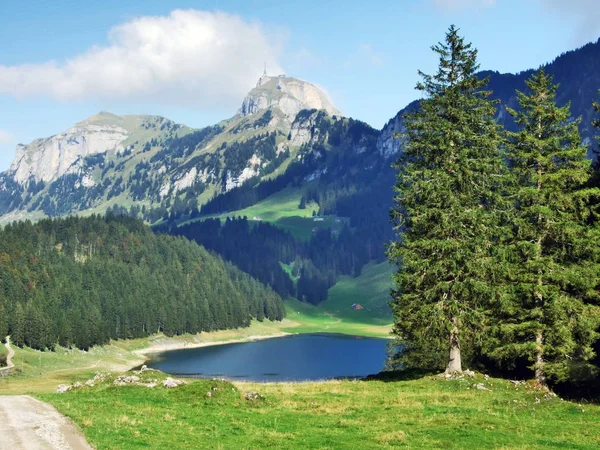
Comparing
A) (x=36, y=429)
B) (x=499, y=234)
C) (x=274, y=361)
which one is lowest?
(x=274, y=361)

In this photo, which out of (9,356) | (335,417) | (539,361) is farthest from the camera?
(9,356)

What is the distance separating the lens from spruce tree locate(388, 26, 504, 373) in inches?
1486

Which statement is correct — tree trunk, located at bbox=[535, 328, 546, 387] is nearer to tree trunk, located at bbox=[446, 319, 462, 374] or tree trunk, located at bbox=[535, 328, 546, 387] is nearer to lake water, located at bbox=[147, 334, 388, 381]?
Result: tree trunk, located at bbox=[446, 319, 462, 374]

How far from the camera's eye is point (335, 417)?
26.9 metres

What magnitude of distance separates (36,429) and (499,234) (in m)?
29.3

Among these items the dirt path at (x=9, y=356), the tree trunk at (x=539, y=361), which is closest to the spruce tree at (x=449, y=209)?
the tree trunk at (x=539, y=361)

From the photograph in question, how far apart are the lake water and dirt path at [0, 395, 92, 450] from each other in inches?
3950

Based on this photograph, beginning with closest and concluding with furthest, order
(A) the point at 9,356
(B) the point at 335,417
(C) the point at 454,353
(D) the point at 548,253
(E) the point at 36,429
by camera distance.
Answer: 1. (E) the point at 36,429
2. (B) the point at 335,417
3. (D) the point at 548,253
4. (C) the point at 454,353
5. (A) the point at 9,356

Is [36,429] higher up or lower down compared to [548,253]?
lower down

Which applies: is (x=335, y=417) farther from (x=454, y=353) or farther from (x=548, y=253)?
(x=548, y=253)

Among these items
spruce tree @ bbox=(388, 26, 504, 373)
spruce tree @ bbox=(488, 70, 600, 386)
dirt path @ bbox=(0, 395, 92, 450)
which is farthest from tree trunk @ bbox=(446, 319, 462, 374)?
dirt path @ bbox=(0, 395, 92, 450)

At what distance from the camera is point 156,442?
2128cm

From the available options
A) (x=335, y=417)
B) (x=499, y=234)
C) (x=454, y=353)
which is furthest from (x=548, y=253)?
(x=335, y=417)

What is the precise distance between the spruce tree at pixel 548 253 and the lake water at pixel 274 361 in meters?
90.8
